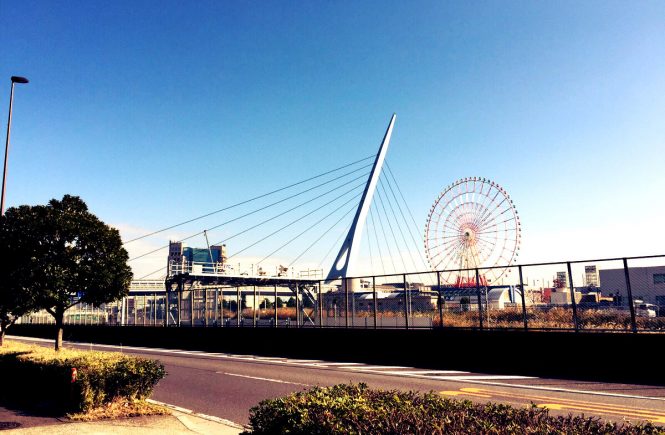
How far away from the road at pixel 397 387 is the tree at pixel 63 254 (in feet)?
13.0

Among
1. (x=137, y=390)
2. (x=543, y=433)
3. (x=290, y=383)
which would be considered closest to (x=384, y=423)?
(x=543, y=433)

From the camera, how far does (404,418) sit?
5.07m

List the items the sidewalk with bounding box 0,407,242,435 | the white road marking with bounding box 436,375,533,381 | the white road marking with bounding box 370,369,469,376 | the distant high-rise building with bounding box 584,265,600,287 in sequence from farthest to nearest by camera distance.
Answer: the white road marking with bounding box 370,369,469,376, the distant high-rise building with bounding box 584,265,600,287, the white road marking with bounding box 436,375,533,381, the sidewalk with bounding box 0,407,242,435

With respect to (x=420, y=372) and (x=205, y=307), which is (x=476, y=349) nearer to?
(x=420, y=372)

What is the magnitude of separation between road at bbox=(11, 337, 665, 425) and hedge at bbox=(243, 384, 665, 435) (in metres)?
4.93

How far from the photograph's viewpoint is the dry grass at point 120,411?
32.4 ft

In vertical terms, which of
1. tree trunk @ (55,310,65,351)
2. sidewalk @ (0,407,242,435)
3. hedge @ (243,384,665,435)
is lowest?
sidewalk @ (0,407,242,435)

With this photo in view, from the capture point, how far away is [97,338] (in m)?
39.6

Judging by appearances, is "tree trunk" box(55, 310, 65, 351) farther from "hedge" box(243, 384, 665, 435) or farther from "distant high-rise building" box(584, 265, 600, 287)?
"distant high-rise building" box(584, 265, 600, 287)

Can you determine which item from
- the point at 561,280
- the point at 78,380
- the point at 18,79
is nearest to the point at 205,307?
the point at 18,79

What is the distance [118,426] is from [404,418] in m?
6.71

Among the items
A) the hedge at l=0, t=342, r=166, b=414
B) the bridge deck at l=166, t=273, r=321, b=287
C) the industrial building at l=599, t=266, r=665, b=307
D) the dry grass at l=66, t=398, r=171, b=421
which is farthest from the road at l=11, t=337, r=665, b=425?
the bridge deck at l=166, t=273, r=321, b=287

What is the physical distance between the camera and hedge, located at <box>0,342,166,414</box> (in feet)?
33.7

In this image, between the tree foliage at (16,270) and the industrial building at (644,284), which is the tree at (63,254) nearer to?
the tree foliage at (16,270)
